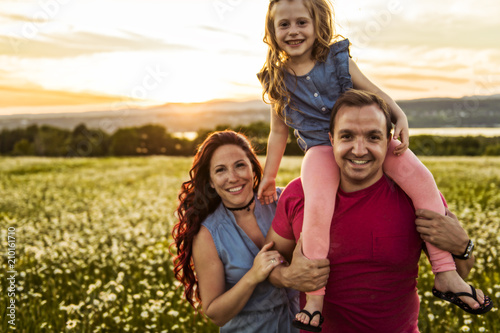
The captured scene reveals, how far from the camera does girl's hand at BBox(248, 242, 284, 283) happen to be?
2.95 meters

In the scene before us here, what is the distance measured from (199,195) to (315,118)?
1.10m

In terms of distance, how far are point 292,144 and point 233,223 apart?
36.7m

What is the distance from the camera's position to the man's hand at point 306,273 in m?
2.82

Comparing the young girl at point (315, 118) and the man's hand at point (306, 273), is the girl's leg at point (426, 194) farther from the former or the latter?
the man's hand at point (306, 273)

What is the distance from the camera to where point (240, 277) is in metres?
3.29

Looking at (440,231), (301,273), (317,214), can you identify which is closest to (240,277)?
(301,273)

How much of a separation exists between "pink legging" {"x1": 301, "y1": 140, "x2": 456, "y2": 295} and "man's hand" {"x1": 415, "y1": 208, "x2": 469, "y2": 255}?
0.05 m

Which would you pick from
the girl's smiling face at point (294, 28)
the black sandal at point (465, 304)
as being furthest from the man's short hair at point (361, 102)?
the black sandal at point (465, 304)

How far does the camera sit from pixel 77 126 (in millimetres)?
45438

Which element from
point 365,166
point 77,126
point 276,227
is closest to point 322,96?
point 365,166

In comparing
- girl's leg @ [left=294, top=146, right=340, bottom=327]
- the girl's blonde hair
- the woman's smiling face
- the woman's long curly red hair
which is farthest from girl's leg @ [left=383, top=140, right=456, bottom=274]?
the woman's long curly red hair

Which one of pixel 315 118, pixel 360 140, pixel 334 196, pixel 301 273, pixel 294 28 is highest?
pixel 294 28

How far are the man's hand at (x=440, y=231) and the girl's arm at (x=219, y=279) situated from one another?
965 millimetres

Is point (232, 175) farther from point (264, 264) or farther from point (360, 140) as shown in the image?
point (360, 140)
